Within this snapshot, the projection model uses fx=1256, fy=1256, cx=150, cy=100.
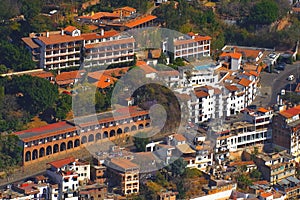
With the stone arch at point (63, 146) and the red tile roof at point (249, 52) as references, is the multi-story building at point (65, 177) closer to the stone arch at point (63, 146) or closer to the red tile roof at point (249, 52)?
the stone arch at point (63, 146)

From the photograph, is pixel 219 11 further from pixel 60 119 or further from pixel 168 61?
pixel 60 119

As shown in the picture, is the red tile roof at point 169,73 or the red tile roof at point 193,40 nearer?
the red tile roof at point 169,73

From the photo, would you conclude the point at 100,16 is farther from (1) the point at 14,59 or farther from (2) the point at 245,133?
(2) the point at 245,133

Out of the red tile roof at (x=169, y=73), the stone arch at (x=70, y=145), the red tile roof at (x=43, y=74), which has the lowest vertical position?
the stone arch at (x=70, y=145)

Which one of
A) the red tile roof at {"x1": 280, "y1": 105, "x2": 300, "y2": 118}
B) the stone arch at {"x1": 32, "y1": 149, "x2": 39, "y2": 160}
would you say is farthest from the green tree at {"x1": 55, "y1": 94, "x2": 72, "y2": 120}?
the red tile roof at {"x1": 280, "y1": 105, "x2": 300, "y2": 118}

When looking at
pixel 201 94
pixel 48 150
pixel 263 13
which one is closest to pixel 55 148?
pixel 48 150

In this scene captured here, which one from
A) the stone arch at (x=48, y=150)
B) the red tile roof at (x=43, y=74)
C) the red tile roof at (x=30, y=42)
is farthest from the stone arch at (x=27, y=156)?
the red tile roof at (x=30, y=42)
